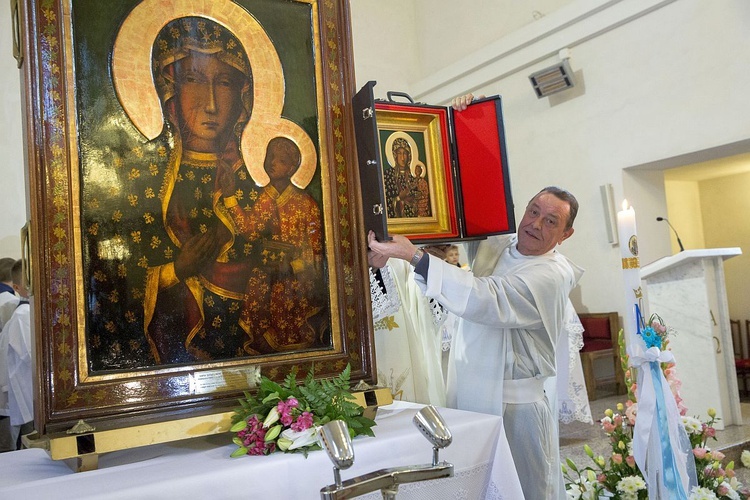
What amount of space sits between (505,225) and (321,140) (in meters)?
0.93

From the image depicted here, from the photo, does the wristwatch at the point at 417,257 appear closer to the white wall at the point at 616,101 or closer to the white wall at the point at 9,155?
the white wall at the point at 616,101

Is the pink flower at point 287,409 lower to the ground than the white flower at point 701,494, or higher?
higher

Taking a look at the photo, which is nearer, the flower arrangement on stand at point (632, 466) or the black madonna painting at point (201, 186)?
the black madonna painting at point (201, 186)

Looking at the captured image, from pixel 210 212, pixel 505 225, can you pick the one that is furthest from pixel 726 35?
pixel 210 212

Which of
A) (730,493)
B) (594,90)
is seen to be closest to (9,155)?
(594,90)

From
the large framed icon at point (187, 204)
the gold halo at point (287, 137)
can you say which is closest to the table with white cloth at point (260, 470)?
the large framed icon at point (187, 204)

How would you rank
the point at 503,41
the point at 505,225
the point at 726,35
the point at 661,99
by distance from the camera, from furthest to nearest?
the point at 503,41 < the point at 661,99 < the point at 726,35 < the point at 505,225

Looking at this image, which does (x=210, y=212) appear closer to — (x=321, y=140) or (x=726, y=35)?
(x=321, y=140)

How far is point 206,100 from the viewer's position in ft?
7.59

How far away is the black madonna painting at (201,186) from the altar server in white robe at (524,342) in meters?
0.66

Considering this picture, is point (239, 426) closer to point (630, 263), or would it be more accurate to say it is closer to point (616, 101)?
point (630, 263)

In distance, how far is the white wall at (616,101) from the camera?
24.4ft

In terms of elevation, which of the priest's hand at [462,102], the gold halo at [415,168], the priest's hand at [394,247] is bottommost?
the priest's hand at [394,247]

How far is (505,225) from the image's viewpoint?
2.97 m
